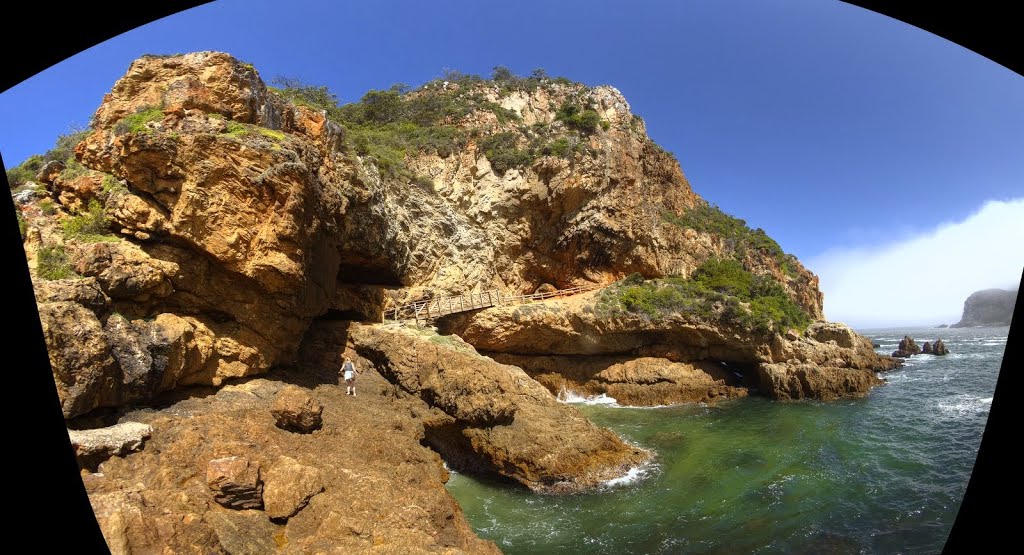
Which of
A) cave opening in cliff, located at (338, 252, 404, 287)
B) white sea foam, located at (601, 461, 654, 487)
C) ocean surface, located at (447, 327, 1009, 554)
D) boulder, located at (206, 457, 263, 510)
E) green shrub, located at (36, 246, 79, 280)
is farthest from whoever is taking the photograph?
cave opening in cliff, located at (338, 252, 404, 287)

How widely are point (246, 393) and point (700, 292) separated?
22.2 meters

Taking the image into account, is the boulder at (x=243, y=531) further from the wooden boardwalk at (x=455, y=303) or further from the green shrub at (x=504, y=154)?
the green shrub at (x=504, y=154)

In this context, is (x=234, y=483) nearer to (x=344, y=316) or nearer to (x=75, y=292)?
(x=75, y=292)

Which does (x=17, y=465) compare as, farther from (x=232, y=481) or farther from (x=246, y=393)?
(x=246, y=393)

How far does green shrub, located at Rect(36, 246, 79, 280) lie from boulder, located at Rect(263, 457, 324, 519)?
5891mm

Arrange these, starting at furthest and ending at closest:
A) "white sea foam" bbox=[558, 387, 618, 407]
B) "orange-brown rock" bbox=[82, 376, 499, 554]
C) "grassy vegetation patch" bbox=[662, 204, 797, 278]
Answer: "grassy vegetation patch" bbox=[662, 204, 797, 278] < "white sea foam" bbox=[558, 387, 618, 407] < "orange-brown rock" bbox=[82, 376, 499, 554]

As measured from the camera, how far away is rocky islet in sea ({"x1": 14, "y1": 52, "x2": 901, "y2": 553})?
24.1ft

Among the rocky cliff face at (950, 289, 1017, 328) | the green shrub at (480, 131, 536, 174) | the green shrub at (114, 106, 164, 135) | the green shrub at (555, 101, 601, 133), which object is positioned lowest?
the rocky cliff face at (950, 289, 1017, 328)

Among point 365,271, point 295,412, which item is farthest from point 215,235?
point 365,271

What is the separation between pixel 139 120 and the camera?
10.5 m

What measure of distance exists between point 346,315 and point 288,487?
1157 centimetres

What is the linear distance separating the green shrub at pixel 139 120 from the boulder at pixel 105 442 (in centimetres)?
690

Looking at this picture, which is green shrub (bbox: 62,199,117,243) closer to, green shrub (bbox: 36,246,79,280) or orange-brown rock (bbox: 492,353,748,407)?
green shrub (bbox: 36,246,79,280)

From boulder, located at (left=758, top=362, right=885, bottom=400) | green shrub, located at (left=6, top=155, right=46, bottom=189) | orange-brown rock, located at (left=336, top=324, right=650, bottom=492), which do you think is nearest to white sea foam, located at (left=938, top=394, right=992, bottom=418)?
boulder, located at (left=758, top=362, right=885, bottom=400)
